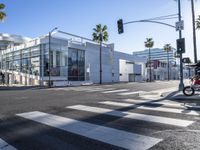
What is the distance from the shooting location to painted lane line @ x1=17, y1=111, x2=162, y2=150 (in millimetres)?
4348

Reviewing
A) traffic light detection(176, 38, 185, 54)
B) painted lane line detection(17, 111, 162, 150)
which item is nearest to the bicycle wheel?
traffic light detection(176, 38, 185, 54)

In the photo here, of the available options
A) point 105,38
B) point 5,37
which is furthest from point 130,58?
point 5,37

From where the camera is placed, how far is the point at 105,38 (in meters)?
45.8

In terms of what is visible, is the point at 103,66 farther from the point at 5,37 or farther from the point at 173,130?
the point at 173,130

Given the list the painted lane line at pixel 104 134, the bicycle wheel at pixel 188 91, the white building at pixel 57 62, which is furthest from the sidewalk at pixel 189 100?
the white building at pixel 57 62

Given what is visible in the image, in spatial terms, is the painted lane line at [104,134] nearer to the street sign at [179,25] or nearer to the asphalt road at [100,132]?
the asphalt road at [100,132]

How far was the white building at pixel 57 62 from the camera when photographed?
1571 inches

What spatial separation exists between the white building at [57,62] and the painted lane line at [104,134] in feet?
95.2

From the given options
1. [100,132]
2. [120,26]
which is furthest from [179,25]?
[100,132]

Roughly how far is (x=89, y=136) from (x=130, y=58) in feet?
205

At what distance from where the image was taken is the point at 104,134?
506cm

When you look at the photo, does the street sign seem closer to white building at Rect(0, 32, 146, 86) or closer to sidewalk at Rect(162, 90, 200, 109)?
sidewalk at Rect(162, 90, 200, 109)

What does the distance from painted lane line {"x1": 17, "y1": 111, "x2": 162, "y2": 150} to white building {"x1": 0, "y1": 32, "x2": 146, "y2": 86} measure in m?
29.0

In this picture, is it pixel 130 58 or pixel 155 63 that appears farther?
pixel 155 63
